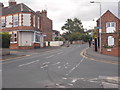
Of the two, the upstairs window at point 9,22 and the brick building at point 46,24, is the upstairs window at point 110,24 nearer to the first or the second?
the upstairs window at point 9,22

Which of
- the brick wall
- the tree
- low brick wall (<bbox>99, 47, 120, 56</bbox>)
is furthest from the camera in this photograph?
the tree

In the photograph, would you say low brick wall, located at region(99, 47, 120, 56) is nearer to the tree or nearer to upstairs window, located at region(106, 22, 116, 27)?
upstairs window, located at region(106, 22, 116, 27)

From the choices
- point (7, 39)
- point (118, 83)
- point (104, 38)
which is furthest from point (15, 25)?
point (118, 83)

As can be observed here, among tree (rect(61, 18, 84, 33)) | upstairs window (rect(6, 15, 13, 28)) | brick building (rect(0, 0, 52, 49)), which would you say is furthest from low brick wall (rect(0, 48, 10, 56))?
tree (rect(61, 18, 84, 33))

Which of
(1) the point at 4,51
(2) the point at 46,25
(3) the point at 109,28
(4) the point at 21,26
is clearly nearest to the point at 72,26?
(2) the point at 46,25

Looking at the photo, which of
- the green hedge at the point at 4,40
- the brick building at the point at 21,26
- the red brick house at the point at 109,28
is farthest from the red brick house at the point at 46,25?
the green hedge at the point at 4,40

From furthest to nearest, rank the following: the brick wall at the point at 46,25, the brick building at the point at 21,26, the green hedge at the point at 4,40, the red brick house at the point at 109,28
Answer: the brick wall at the point at 46,25 → the red brick house at the point at 109,28 → the brick building at the point at 21,26 → the green hedge at the point at 4,40

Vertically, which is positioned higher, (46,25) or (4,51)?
(46,25)

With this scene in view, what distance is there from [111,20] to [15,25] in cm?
1931

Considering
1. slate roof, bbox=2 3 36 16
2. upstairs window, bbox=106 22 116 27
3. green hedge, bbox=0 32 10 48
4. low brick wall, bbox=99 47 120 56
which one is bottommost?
low brick wall, bbox=99 47 120 56

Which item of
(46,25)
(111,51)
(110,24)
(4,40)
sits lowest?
(111,51)

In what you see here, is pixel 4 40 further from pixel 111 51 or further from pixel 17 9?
pixel 17 9

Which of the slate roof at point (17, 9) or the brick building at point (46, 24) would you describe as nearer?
the slate roof at point (17, 9)

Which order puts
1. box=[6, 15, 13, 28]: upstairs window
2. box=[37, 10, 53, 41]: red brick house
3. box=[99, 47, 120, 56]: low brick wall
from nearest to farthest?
box=[99, 47, 120, 56]: low brick wall → box=[6, 15, 13, 28]: upstairs window → box=[37, 10, 53, 41]: red brick house
